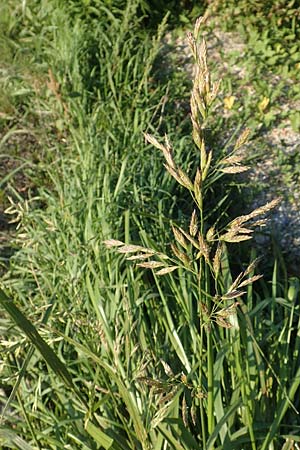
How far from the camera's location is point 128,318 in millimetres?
1771

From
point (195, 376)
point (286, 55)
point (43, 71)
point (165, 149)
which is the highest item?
point (165, 149)

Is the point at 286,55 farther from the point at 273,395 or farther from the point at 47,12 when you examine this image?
the point at 273,395

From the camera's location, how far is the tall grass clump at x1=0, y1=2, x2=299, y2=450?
151 centimetres

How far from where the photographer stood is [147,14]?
179 inches

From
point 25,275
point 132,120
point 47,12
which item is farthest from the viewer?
point 47,12

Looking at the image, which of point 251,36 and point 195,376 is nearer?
point 195,376

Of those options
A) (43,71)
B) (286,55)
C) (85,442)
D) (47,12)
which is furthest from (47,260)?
(47,12)

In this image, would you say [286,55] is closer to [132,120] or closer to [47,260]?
[132,120]

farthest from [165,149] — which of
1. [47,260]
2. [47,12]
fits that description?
[47,12]

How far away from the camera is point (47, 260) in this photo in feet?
9.28

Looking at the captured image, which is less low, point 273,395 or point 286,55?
point 286,55

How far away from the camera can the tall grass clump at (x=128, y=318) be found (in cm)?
151

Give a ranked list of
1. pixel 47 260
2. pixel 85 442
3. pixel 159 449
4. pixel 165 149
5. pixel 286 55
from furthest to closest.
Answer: pixel 286 55, pixel 47 260, pixel 85 442, pixel 159 449, pixel 165 149

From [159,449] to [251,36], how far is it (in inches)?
116
